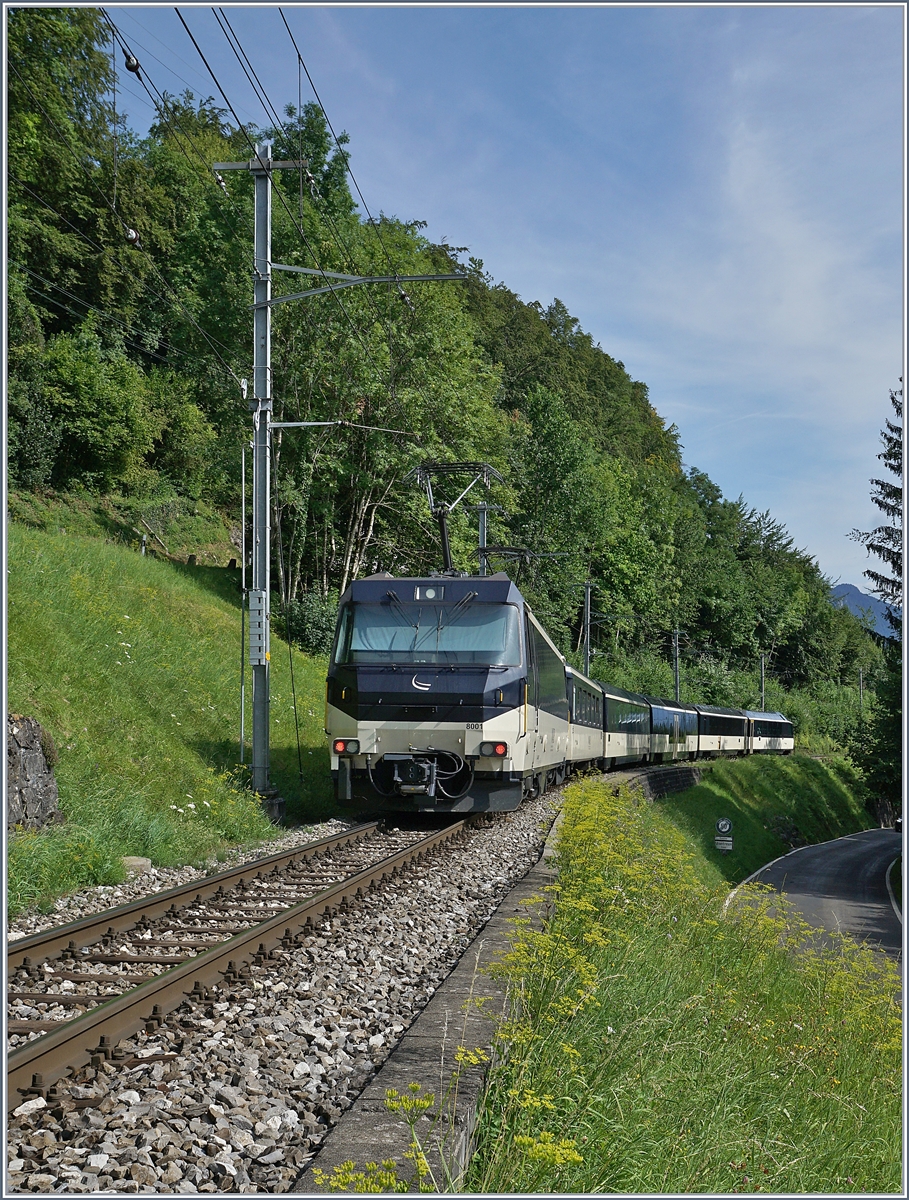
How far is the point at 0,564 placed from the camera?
496cm

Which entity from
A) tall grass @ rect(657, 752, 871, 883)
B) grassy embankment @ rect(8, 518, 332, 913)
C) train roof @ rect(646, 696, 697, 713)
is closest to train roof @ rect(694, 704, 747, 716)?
train roof @ rect(646, 696, 697, 713)

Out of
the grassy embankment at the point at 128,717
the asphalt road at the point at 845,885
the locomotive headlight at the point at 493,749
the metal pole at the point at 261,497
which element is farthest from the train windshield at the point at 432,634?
the asphalt road at the point at 845,885

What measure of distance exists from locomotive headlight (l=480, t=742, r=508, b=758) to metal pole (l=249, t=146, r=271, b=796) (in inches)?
124

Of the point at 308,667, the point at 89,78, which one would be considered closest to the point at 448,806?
the point at 308,667

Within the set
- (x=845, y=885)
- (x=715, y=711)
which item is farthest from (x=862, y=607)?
(x=845, y=885)

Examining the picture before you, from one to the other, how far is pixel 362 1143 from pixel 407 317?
103 feet

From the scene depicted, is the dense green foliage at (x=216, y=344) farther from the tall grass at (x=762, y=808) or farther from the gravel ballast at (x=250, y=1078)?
the gravel ballast at (x=250, y=1078)

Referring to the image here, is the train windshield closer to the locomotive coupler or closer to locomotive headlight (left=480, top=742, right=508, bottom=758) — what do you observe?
locomotive headlight (left=480, top=742, right=508, bottom=758)

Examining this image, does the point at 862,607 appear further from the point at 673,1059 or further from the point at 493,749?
the point at 673,1059

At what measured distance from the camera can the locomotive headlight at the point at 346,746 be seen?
13109 mm

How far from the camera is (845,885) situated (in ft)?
110

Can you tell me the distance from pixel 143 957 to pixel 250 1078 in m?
2.41

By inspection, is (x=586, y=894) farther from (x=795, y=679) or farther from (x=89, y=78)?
(x=795, y=679)

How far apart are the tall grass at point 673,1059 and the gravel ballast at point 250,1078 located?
76 cm
